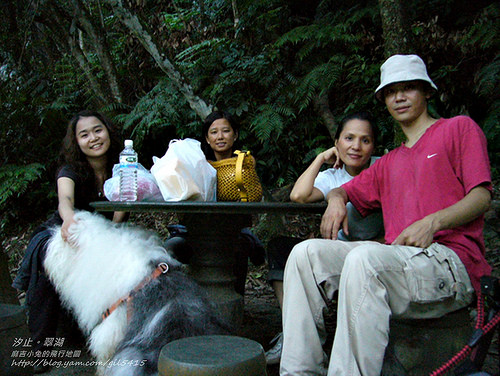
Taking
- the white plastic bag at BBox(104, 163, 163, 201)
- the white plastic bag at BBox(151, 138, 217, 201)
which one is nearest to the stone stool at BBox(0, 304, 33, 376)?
the white plastic bag at BBox(104, 163, 163, 201)

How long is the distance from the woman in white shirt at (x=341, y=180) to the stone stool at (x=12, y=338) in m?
1.39

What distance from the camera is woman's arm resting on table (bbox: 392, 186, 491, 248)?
2.05 meters

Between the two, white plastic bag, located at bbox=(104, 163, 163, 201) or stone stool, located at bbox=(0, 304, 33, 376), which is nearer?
stone stool, located at bbox=(0, 304, 33, 376)

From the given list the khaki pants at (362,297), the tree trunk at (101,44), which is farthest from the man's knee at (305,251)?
the tree trunk at (101,44)

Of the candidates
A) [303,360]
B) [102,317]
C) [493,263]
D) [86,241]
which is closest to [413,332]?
[303,360]

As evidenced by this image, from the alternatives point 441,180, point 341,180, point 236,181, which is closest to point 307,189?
point 341,180

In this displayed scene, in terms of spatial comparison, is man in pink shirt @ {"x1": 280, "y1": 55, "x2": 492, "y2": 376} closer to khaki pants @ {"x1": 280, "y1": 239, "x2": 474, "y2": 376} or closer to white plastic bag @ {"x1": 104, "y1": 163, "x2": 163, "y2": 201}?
khaki pants @ {"x1": 280, "y1": 239, "x2": 474, "y2": 376}

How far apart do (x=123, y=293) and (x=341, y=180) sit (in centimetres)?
155

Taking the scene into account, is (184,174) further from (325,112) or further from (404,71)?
(325,112)

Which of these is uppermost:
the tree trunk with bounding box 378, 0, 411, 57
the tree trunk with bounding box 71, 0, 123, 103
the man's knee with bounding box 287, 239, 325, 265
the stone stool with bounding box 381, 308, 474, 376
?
the tree trunk with bounding box 71, 0, 123, 103

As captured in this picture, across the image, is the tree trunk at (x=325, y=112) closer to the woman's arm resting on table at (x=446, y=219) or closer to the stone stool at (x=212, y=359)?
the woman's arm resting on table at (x=446, y=219)

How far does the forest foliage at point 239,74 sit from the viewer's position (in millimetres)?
5301

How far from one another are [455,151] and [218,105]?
13.9ft

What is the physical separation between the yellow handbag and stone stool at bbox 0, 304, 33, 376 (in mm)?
1335
